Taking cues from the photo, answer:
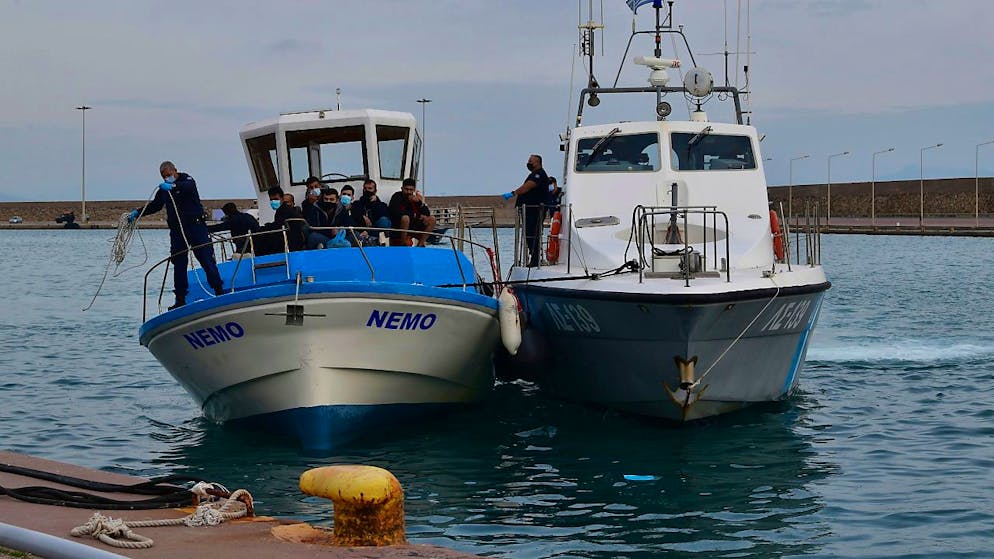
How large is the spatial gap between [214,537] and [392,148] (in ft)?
32.2

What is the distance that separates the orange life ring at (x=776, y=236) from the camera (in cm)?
1339

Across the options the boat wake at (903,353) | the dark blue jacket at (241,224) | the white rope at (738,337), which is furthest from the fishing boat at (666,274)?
the boat wake at (903,353)

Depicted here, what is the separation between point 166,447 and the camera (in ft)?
38.9

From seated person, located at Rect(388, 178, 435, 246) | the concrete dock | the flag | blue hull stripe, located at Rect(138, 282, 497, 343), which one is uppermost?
the flag

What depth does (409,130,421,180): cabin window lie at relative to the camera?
1639 cm

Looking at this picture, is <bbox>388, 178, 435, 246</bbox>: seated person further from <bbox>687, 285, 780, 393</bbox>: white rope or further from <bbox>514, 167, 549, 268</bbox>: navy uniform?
<bbox>687, 285, 780, 393</bbox>: white rope

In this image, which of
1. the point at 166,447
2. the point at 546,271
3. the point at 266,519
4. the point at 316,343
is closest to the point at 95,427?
the point at 166,447

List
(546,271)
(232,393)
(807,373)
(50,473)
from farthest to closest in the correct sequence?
(807,373), (546,271), (232,393), (50,473)

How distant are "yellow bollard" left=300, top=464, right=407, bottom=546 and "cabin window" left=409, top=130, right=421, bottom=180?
33.3 ft

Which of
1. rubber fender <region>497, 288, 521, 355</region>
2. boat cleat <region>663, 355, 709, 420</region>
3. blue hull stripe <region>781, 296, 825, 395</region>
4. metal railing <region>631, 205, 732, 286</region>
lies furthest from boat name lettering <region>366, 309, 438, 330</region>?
blue hull stripe <region>781, 296, 825, 395</region>

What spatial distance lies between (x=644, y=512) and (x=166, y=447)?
16.9 ft

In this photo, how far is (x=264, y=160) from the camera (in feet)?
50.3

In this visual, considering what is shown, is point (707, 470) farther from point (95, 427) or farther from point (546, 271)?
point (95, 427)

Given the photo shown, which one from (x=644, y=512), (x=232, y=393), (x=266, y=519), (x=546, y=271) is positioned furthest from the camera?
(x=546, y=271)
